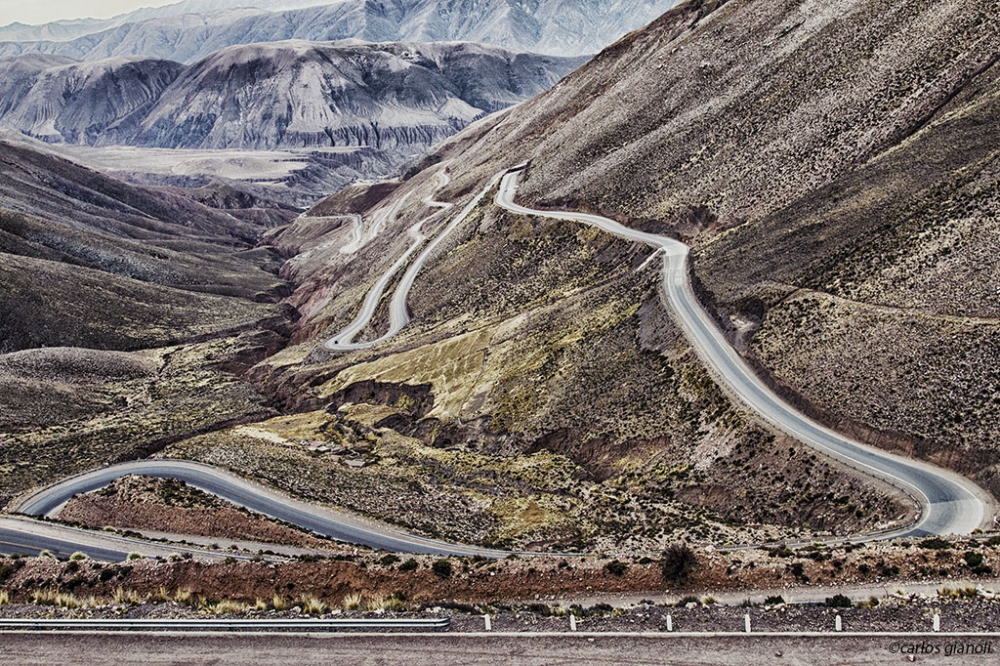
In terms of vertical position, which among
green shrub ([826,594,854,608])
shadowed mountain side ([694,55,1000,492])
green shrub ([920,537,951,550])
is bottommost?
green shrub ([826,594,854,608])

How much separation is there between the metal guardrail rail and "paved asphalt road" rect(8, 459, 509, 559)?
47.1 ft

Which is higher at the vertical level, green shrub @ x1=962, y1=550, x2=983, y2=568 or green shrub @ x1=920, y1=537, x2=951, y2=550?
green shrub @ x1=920, y1=537, x2=951, y2=550

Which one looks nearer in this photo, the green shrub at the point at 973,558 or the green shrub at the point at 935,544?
the green shrub at the point at 973,558

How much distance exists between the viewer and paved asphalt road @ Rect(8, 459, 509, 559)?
34562 mm

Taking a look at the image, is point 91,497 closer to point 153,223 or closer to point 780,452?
point 780,452

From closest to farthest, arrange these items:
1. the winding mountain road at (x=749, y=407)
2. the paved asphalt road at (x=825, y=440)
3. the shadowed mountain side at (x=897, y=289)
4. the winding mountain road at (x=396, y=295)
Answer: the paved asphalt road at (x=825, y=440), the winding mountain road at (x=749, y=407), the shadowed mountain side at (x=897, y=289), the winding mountain road at (x=396, y=295)

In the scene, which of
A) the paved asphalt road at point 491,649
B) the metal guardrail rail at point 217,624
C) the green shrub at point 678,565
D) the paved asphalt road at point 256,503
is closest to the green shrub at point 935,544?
the paved asphalt road at point 491,649

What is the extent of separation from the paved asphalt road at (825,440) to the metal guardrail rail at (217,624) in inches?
712

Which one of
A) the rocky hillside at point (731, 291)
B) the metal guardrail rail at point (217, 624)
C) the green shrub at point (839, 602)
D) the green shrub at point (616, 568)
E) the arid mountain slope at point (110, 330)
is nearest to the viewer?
the green shrub at point (839, 602)

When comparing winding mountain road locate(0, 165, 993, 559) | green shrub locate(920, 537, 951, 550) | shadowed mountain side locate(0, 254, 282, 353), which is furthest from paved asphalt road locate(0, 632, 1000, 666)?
shadowed mountain side locate(0, 254, 282, 353)

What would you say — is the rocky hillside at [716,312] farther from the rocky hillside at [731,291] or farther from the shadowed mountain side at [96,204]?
the shadowed mountain side at [96,204]

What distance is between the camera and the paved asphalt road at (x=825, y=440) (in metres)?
26.4

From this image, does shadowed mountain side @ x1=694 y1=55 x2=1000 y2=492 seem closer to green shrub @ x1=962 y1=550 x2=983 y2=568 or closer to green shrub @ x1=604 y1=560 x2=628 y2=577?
green shrub @ x1=962 y1=550 x2=983 y2=568

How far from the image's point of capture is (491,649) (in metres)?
17.3
